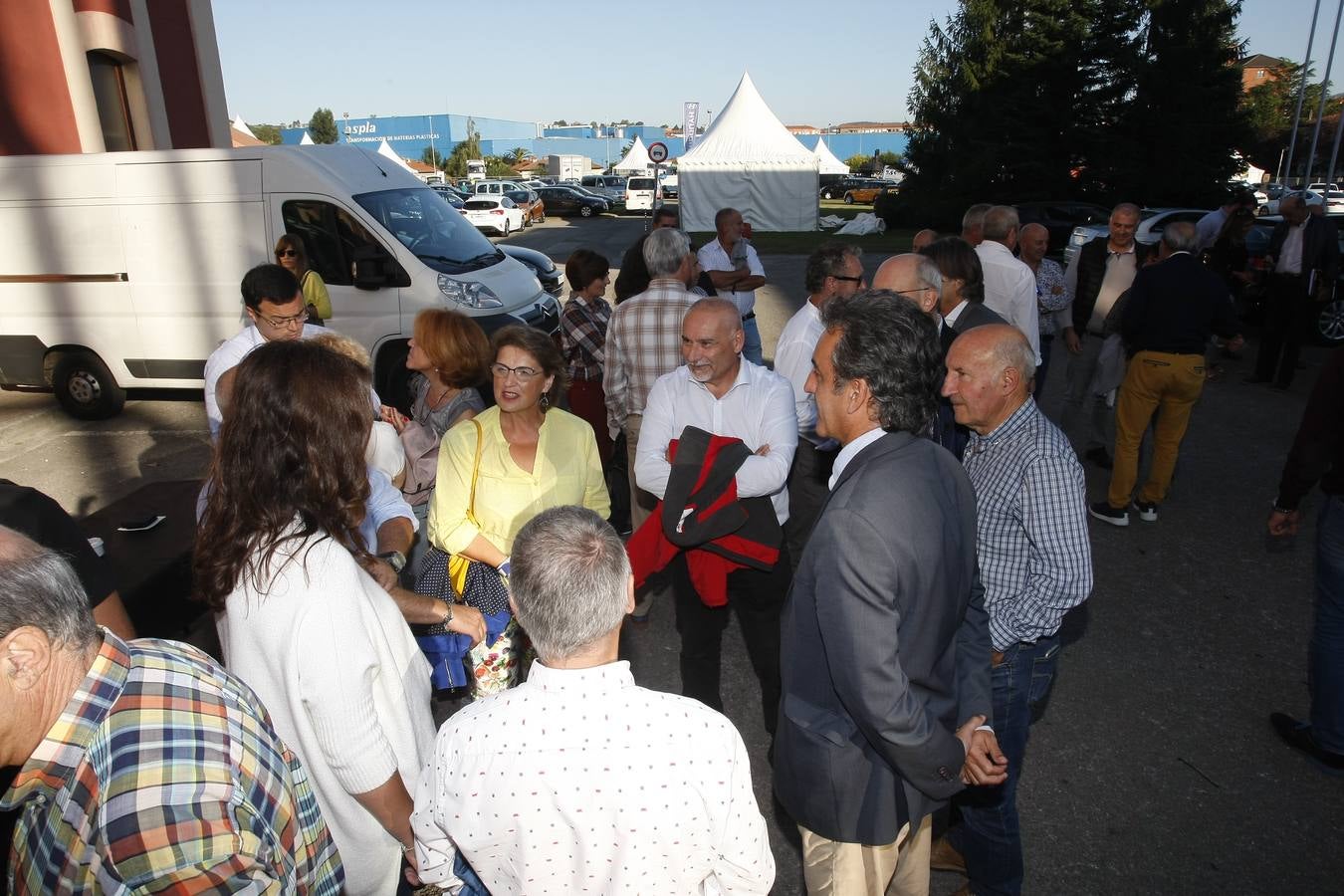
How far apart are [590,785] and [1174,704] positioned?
11.5 ft

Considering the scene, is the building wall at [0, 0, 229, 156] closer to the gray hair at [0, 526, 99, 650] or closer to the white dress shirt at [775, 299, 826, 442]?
the white dress shirt at [775, 299, 826, 442]

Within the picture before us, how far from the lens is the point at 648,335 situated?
14.4 ft

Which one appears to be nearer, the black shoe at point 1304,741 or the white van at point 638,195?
the black shoe at point 1304,741

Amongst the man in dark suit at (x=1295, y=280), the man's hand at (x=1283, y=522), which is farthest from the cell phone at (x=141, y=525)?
the man in dark suit at (x=1295, y=280)

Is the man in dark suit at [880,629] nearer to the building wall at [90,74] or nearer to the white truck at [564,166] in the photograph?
the building wall at [90,74]

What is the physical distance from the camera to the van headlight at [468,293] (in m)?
7.44

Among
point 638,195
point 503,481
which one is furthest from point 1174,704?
point 638,195

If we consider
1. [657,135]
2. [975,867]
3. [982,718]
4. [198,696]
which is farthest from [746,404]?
[657,135]

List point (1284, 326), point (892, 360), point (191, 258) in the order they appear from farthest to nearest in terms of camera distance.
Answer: point (1284, 326)
point (191, 258)
point (892, 360)

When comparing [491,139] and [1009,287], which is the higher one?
[491,139]

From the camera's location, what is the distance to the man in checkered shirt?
2270mm

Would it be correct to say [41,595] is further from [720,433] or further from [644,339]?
[644,339]

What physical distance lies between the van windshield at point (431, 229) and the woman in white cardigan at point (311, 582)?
19.8ft

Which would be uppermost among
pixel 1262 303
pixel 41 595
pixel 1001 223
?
pixel 1001 223
